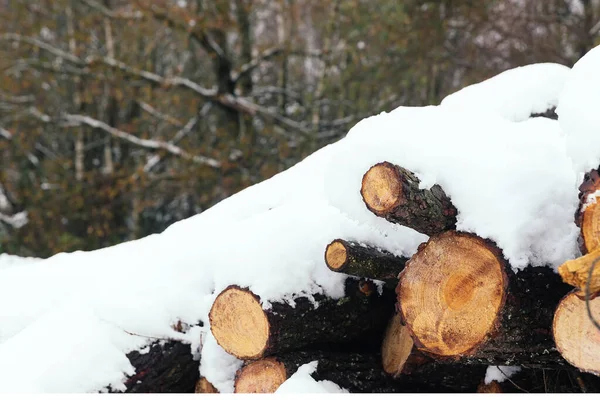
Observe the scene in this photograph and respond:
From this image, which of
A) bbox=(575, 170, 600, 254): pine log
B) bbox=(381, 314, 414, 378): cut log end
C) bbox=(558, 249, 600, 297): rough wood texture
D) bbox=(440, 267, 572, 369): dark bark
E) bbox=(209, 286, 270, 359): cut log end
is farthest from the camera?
bbox=(381, 314, 414, 378): cut log end

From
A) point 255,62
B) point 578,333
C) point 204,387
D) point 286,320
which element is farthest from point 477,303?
point 255,62

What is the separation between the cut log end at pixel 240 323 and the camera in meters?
1.91

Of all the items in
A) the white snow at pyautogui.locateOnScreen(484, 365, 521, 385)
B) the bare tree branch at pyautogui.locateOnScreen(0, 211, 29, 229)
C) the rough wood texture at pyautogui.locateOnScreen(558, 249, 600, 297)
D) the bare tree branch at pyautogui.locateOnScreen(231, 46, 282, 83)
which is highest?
the bare tree branch at pyautogui.locateOnScreen(231, 46, 282, 83)

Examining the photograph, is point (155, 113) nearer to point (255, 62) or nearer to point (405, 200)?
point (255, 62)

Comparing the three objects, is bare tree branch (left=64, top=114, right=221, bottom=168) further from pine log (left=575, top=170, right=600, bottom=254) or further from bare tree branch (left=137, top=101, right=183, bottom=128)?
pine log (left=575, top=170, right=600, bottom=254)

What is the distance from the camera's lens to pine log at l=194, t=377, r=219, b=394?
218 centimetres

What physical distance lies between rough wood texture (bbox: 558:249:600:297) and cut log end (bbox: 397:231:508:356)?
275 mm

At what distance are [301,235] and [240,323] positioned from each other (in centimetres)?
44

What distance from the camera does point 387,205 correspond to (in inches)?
60.6

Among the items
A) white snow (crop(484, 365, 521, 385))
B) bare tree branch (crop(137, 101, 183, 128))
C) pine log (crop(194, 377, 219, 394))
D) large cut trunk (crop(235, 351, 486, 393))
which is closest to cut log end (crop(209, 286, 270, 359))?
large cut trunk (crop(235, 351, 486, 393))

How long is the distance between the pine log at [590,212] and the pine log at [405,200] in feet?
1.25

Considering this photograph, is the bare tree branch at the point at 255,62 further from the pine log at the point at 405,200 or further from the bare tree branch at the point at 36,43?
the pine log at the point at 405,200

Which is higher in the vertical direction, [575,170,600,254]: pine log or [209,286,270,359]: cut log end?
[575,170,600,254]: pine log

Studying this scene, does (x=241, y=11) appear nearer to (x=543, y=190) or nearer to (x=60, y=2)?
(x=60, y=2)
